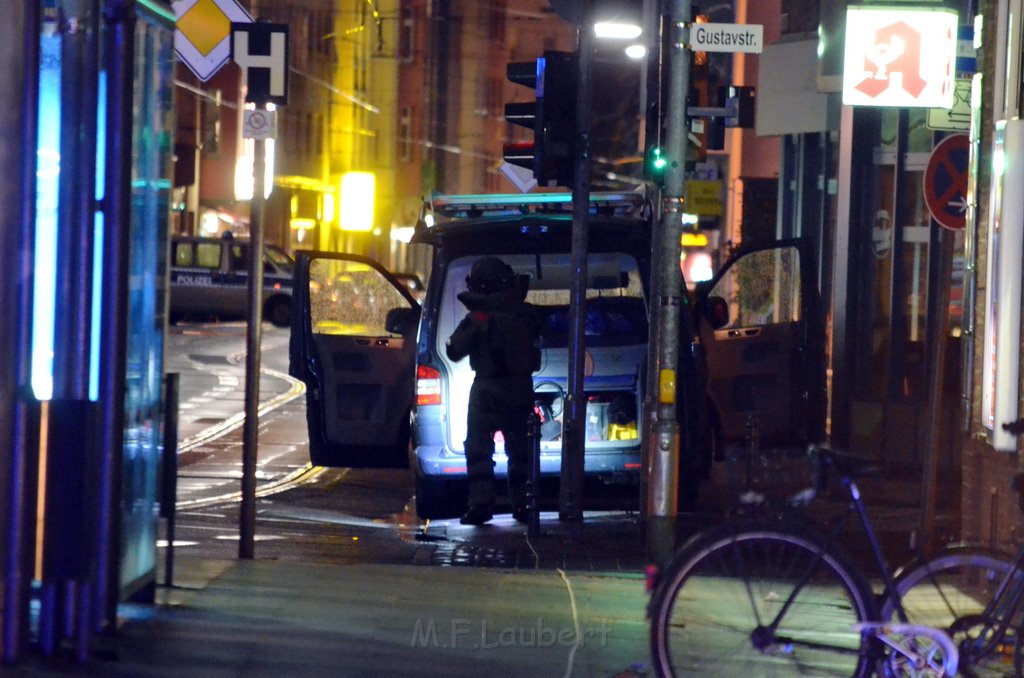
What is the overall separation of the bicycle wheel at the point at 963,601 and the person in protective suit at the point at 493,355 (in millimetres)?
5543

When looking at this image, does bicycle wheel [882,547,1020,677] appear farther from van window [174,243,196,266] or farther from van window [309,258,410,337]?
van window [174,243,196,266]

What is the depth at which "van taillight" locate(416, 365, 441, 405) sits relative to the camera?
12.4 meters

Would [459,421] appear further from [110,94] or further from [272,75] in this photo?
[110,94]

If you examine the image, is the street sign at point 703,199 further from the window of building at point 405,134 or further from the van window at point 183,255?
the window of building at point 405,134

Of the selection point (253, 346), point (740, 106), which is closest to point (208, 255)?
point (740, 106)

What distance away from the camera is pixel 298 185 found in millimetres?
60188

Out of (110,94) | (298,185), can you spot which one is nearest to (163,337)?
(110,94)

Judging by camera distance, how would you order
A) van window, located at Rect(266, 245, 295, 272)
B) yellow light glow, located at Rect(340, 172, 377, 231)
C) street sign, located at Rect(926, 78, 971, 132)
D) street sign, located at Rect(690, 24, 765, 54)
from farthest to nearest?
yellow light glow, located at Rect(340, 172, 377, 231), van window, located at Rect(266, 245, 295, 272), street sign, located at Rect(926, 78, 971, 132), street sign, located at Rect(690, 24, 765, 54)

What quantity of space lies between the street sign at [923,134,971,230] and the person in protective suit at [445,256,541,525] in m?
2.73

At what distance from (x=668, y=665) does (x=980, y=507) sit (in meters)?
4.05

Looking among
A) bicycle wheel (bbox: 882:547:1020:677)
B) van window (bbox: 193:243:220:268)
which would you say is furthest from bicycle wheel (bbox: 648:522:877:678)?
van window (bbox: 193:243:220:268)

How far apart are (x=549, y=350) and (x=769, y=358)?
207 cm

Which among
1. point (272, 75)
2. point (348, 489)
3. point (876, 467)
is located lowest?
point (348, 489)

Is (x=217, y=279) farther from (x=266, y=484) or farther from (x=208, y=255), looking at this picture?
(x=266, y=484)
